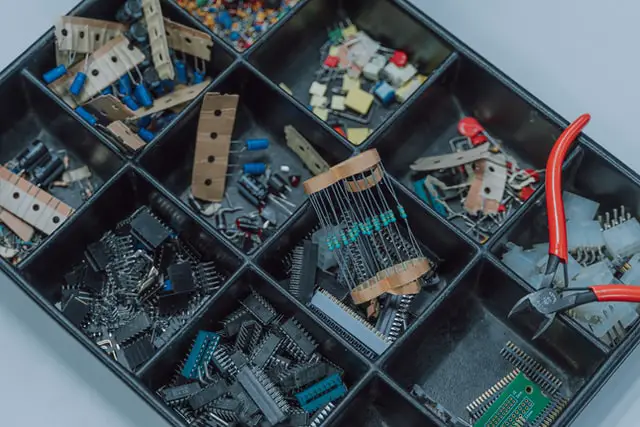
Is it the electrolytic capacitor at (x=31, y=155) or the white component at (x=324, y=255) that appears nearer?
the white component at (x=324, y=255)

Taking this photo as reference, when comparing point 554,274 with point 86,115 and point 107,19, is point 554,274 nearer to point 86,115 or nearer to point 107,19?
point 86,115

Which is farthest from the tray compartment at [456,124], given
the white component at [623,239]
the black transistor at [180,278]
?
the black transistor at [180,278]

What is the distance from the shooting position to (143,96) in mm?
2551

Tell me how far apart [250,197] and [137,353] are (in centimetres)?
48

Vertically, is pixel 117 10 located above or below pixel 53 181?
above

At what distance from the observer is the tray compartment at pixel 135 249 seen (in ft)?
7.77

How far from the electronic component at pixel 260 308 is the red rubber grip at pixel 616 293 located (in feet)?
2.35

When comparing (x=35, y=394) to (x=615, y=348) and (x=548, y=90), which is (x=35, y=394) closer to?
(x=615, y=348)

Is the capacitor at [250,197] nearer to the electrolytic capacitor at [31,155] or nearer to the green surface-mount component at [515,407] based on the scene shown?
the electrolytic capacitor at [31,155]

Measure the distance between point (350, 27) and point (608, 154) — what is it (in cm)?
76

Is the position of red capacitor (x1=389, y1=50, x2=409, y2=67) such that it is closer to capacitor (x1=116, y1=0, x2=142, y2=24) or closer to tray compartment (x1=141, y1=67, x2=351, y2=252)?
tray compartment (x1=141, y1=67, x2=351, y2=252)

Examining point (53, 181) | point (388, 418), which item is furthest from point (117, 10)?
point (388, 418)

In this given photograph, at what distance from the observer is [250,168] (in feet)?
8.32

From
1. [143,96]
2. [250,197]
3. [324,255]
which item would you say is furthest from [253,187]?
[143,96]
